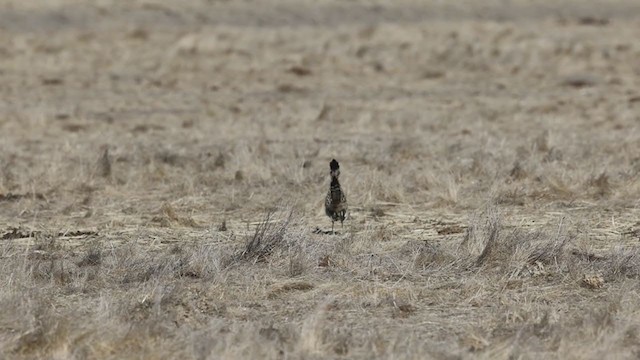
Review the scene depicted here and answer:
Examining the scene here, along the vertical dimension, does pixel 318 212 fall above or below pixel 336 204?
below

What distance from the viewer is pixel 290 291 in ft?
24.7

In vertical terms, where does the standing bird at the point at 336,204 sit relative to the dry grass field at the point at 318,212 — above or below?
above

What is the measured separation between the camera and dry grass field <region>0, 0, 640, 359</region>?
650cm

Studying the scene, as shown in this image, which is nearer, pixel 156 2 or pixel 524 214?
pixel 524 214

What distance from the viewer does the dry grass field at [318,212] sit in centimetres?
650

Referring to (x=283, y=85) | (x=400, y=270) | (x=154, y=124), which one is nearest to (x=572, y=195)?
(x=400, y=270)

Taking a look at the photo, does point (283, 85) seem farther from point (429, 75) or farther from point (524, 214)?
point (524, 214)

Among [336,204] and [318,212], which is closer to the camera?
[336,204]

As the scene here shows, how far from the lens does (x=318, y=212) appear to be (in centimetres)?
1078

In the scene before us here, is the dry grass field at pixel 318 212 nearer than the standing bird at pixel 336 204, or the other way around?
the dry grass field at pixel 318 212

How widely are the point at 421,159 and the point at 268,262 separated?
6.19 metres

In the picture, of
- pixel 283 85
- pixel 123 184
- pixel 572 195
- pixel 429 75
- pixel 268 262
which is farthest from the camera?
pixel 429 75

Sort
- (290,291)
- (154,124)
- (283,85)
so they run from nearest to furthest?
(290,291) < (154,124) < (283,85)

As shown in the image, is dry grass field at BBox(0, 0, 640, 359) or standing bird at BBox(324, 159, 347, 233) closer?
dry grass field at BBox(0, 0, 640, 359)
